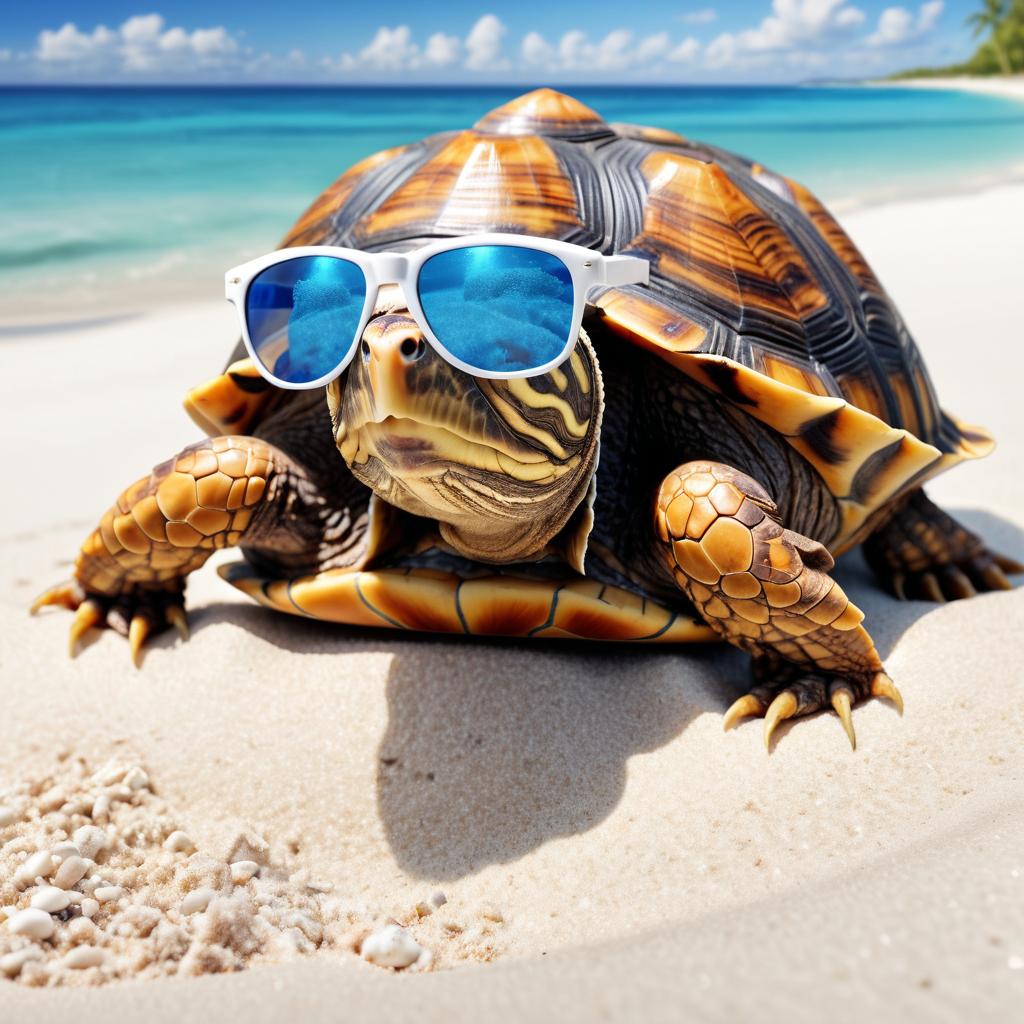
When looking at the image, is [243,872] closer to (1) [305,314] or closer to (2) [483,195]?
(1) [305,314]

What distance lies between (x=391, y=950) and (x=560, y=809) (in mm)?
542

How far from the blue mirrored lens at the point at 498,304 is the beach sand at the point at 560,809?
0.92 m

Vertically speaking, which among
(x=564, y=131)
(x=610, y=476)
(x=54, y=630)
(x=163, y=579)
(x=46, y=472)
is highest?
(x=564, y=131)

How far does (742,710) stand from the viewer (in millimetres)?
2195

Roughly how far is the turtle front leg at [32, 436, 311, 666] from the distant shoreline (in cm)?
5870

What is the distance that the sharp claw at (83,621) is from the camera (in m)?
2.66

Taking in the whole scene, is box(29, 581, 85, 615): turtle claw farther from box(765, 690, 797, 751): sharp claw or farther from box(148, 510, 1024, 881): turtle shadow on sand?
box(765, 690, 797, 751): sharp claw

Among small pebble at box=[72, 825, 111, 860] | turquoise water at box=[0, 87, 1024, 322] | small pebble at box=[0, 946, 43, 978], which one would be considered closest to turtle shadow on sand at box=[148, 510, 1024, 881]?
small pebble at box=[72, 825, 111, 860]

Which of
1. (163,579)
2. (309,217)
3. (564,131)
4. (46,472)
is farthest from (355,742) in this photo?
(46,472)

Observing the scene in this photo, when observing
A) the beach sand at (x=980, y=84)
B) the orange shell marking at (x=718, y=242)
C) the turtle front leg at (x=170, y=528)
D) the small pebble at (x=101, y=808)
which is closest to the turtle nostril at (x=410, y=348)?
the turtle front leg at (x=170, y=528)

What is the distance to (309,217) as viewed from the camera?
307 centimetres

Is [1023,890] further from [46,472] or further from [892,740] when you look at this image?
[46,472]

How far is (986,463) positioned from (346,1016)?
3.98 m

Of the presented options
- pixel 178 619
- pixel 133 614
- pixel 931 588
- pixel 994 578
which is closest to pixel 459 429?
pixel 178 619
